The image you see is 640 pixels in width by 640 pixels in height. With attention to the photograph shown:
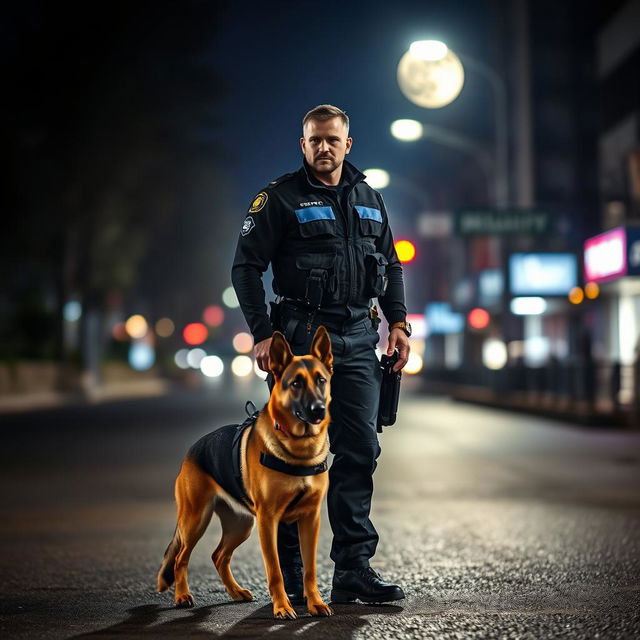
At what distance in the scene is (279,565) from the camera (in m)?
5.08

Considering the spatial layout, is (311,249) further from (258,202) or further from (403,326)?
(403,326)

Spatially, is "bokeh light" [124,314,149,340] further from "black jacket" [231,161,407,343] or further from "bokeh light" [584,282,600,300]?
"black jacket" [231,161,407,343]

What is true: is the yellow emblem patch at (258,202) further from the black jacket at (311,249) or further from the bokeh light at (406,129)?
the bokeh light at (406,129)

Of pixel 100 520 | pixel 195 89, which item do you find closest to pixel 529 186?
pixel 195 89

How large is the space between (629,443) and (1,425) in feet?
39.9

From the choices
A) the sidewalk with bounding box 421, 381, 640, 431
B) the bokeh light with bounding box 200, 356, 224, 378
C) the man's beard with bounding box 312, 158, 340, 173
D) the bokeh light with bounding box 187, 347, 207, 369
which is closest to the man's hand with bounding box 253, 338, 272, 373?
the man's beard with bounding box 312, 158, 340, 173

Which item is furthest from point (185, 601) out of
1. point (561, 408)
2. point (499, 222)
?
point (499, 222)

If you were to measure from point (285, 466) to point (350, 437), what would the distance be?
2.35ft

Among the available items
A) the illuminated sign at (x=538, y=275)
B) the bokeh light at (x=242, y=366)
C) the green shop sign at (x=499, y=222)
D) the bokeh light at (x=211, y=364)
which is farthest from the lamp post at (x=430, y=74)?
the bokeh light at (x=242, y=366)

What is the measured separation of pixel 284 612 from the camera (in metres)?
5.04

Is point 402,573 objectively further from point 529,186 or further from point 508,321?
point 529,186

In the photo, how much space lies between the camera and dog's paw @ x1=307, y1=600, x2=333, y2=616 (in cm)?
516

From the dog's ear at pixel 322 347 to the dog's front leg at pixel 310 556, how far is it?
65 centimetres

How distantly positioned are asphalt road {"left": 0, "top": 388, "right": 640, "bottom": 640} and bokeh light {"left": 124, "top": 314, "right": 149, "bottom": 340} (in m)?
60.3
